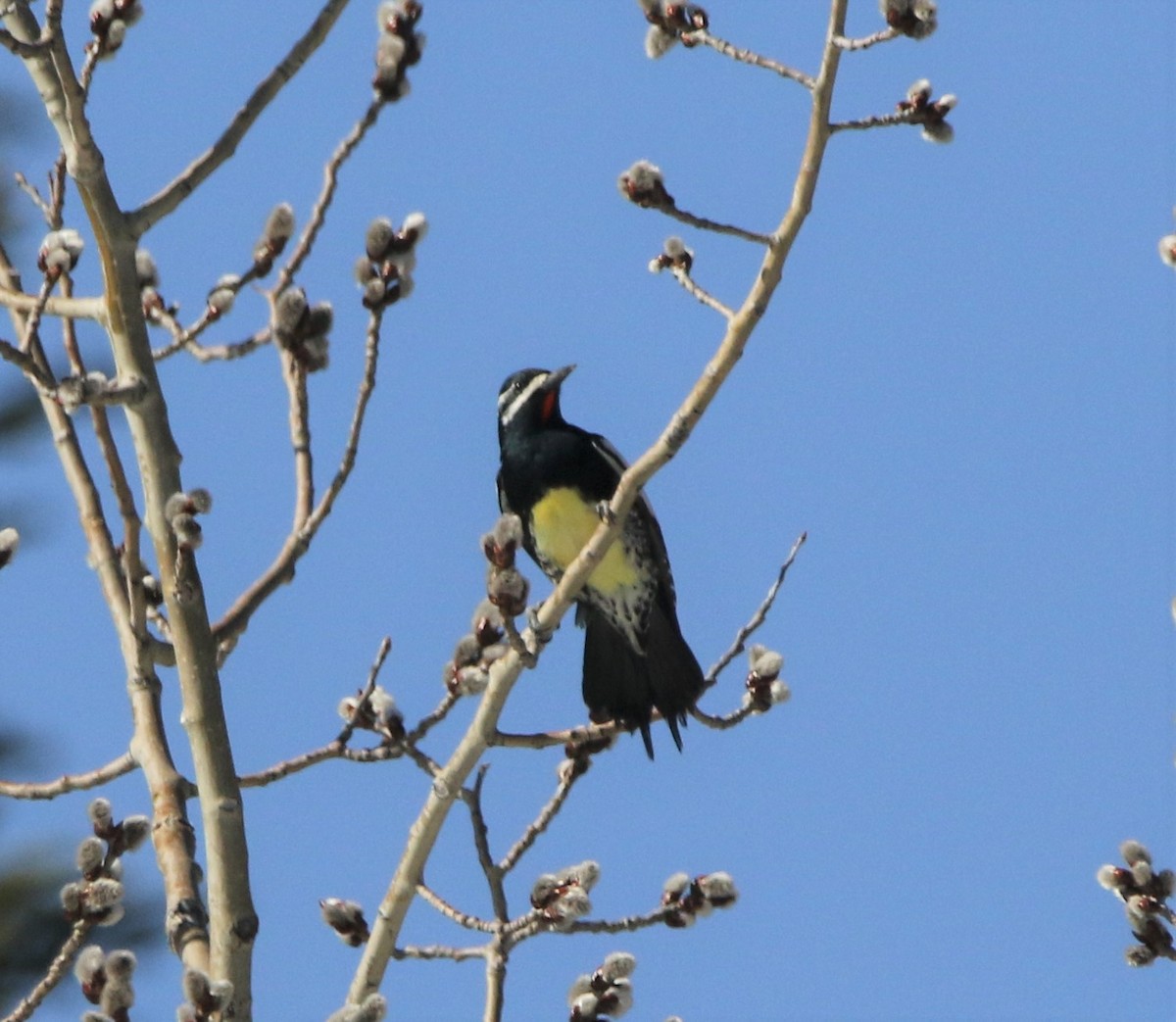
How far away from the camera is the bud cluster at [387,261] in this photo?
359 centimetres

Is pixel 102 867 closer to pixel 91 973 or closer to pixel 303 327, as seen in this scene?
pixel 91 973

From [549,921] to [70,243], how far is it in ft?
5.39

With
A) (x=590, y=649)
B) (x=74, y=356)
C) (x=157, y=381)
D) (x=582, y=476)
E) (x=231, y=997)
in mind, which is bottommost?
(x=231, y=997)

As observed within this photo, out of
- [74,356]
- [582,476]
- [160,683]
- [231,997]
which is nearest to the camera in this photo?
[231,997]

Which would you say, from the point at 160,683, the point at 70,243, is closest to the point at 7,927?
the point at 160,683

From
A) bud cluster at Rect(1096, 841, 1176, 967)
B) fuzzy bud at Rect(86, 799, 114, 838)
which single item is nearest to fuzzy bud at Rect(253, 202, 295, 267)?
fuzzy bud at Rect(86, 799, 114, 838)

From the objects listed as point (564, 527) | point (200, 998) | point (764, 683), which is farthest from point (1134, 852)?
point (564, 527)

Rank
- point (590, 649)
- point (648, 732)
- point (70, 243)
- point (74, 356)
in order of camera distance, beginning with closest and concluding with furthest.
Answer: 1. point (70, 243)
2. point (74, 356)
3. point (648, 732)
4. point (590, 649)

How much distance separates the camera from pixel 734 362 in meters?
3.47

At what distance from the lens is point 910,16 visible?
11.5 ft

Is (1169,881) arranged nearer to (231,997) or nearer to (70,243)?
(231,997)

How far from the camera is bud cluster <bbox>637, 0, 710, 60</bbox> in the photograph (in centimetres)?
378

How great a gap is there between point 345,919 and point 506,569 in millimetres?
945

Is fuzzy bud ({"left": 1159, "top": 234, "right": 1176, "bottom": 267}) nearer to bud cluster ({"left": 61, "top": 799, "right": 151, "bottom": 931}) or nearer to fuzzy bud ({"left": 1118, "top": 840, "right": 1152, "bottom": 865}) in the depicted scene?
fuzzy bud ({"left": 1118, "top": 840, "right": 1152, "bottom": 865})
